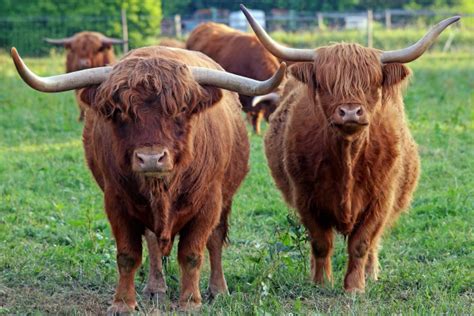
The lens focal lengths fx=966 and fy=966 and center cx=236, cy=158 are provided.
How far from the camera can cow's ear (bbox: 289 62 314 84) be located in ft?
18.0

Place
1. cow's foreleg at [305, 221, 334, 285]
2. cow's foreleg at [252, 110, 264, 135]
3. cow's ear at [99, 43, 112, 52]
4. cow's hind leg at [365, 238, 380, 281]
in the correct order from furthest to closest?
cow's ear at [99, 43, 112, 52], cow's foreleg at [252, 110, 264, 135], cow's hind leg at [365, 238, 380, 281], cow's foreleg at [305, 221, 334, 285]

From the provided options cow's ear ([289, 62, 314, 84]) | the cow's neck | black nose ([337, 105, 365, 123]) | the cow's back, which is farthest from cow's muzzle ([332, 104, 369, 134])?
the cow's back

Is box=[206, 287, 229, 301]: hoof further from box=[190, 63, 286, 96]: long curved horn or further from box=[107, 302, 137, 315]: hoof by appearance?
box=[190, 63, 286, 96]: long curved horn

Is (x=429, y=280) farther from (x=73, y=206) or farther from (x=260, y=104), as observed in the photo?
(x=260, y=104)

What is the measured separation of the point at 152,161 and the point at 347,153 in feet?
4.69

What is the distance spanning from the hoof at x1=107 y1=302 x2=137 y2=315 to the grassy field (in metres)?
0.10

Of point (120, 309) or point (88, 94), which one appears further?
point (120, 309)

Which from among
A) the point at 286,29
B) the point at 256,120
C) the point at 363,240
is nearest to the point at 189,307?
the point at 363,240

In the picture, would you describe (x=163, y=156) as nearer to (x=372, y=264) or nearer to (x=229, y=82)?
(x=229, y=82)

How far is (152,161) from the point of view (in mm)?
4488

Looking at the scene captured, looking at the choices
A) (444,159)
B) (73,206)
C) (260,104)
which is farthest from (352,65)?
(260,104)

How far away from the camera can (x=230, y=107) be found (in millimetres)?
5977

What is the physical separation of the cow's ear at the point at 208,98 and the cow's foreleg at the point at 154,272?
3.65 ft

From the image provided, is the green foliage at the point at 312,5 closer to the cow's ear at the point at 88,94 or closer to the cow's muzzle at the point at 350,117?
the cow's muzzle at the point at 350,117
